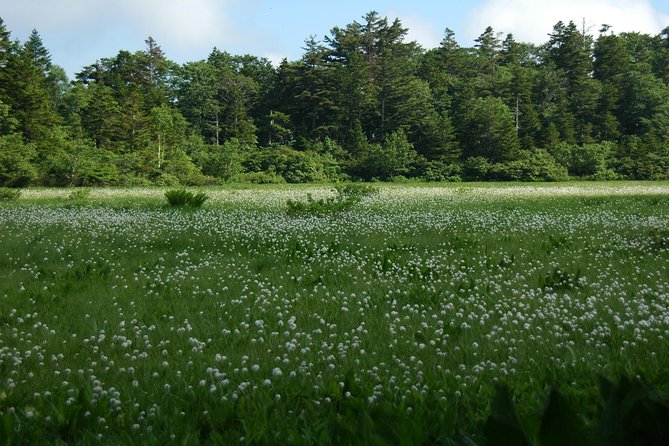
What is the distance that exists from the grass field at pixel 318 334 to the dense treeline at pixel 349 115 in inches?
1300

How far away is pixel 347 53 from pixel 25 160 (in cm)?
4369

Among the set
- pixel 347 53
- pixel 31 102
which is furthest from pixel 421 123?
pixel 31 102

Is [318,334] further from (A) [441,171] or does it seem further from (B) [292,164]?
(A) [441,171]

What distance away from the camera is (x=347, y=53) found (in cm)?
6775

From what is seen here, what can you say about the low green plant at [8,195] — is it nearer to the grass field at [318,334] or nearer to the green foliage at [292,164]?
the grass field at [318,334]

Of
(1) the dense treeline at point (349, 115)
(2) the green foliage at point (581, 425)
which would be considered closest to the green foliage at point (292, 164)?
(1) the dense treeline at point (349, 115)

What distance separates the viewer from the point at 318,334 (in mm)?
5012

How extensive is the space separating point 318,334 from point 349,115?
63094 mm

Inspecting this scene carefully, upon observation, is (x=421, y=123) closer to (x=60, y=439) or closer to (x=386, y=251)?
(x=386, y=251)

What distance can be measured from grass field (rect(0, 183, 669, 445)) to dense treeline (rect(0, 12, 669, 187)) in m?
33.0

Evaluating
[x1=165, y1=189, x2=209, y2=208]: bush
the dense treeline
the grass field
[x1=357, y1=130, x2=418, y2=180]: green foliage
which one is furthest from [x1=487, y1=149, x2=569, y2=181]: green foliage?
the grass field

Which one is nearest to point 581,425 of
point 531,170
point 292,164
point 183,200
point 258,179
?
point 183,200

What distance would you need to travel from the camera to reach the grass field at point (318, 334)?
323 centimetres

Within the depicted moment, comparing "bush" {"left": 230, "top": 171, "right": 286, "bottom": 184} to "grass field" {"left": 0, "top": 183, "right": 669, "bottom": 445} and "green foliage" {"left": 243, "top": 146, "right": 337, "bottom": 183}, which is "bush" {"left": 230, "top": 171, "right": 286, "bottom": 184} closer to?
"green foliage" {"left": 243, "top": 146, "right": 337, "bottom": 183}
